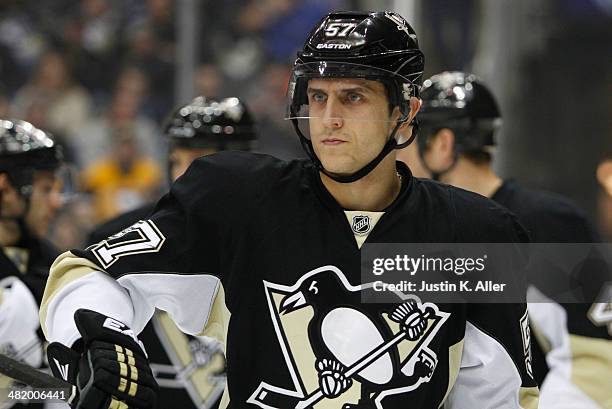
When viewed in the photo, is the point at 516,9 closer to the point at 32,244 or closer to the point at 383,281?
the point at 32,244

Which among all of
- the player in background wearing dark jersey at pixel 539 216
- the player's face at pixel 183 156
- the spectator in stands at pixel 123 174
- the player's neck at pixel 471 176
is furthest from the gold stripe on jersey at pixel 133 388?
the spectator in stands at pixel 123 174

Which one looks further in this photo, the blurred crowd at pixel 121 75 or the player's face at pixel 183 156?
the blurred crowd at pixel 121 75

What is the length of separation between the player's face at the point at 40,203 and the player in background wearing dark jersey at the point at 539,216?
118 centimetres

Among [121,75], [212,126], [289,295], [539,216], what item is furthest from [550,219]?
[121,75]

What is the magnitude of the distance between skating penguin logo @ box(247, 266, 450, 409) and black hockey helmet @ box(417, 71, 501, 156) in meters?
1.58

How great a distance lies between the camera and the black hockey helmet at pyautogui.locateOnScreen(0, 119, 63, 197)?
3.51 metres

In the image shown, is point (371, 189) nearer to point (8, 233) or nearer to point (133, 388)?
point (133, 388)

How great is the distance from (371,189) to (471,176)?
144 cm

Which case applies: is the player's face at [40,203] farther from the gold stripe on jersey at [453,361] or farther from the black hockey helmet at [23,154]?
the gold stripe on jersey at [453,361]

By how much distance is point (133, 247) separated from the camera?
6.87ft

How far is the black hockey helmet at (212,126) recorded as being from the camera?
3.95 metres

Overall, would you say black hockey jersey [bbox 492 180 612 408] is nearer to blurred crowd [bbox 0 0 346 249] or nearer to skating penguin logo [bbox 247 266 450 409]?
skating penguin logo [bbox 247 266 450 409]

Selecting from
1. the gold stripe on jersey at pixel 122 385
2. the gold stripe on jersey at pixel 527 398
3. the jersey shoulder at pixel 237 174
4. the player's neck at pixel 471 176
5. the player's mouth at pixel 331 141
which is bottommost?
the gold stripe on jersey at pixel 527 398

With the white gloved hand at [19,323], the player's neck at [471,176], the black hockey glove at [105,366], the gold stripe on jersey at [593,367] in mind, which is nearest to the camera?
the black hockey glove at [105,366]
